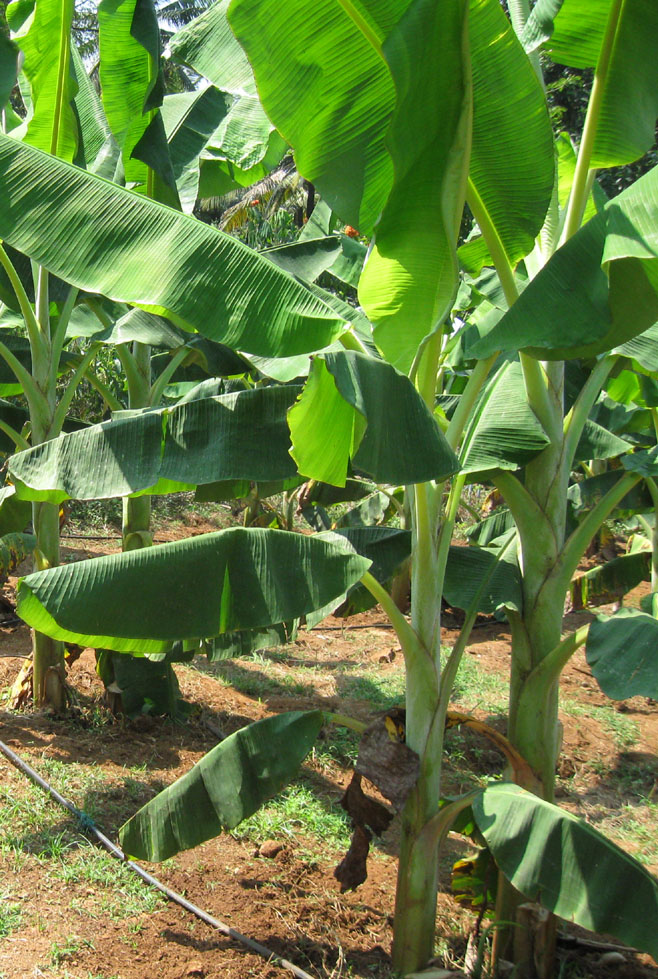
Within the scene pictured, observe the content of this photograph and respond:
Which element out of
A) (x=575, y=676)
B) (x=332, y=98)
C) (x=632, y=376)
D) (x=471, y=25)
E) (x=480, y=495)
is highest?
(x=471, y=25)

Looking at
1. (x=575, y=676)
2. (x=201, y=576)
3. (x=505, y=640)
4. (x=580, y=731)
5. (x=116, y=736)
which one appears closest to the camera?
(x=201, y=576)

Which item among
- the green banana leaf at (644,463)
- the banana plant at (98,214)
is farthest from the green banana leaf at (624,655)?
the banana plant at (98,214)

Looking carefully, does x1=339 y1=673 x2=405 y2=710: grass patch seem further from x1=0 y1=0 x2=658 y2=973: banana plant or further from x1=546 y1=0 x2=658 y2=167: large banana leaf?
x1=546 y1=0 x2=658 y2=167: large banana leaf

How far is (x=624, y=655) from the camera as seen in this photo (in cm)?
308

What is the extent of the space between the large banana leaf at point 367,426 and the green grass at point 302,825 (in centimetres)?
264

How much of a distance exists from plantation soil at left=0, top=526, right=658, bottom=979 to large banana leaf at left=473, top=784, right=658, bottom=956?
90 cm

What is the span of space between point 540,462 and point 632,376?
205 cm

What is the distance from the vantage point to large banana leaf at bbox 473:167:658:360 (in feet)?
7.57

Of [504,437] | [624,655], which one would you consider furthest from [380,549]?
[624,655]

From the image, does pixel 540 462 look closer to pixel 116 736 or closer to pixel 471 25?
pixel 471 25

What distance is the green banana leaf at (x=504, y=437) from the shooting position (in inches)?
119

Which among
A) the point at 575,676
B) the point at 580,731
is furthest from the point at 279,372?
the point at 575,676

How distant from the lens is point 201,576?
2.76 meters

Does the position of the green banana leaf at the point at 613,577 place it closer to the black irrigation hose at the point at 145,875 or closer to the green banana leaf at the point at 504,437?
the green banana leaf at the point at 504,437
